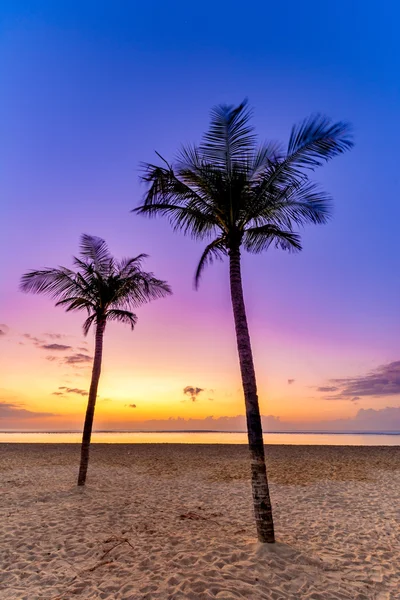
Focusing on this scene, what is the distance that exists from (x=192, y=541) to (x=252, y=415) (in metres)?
3.03

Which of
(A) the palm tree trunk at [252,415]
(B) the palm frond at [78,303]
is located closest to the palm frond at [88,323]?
(B) the palm frond at [78,303]

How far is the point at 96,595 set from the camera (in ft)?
18.0

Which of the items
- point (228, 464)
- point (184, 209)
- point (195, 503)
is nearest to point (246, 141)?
point (184, 209)

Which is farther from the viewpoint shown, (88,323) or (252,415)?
(88,323)

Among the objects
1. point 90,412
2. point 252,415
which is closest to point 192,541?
point 252,415

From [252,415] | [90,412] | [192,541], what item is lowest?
[192,541]

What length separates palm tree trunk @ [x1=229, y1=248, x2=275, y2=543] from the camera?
7.38 metres

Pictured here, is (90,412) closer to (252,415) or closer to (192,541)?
(192,541)

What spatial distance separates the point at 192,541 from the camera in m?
7.74

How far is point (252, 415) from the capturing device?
25.1ft

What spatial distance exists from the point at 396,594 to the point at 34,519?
8.41m

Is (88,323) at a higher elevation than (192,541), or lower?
higher

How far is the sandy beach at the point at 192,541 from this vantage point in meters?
5.73

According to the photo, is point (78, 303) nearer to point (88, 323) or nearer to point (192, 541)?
point (88, 323)
